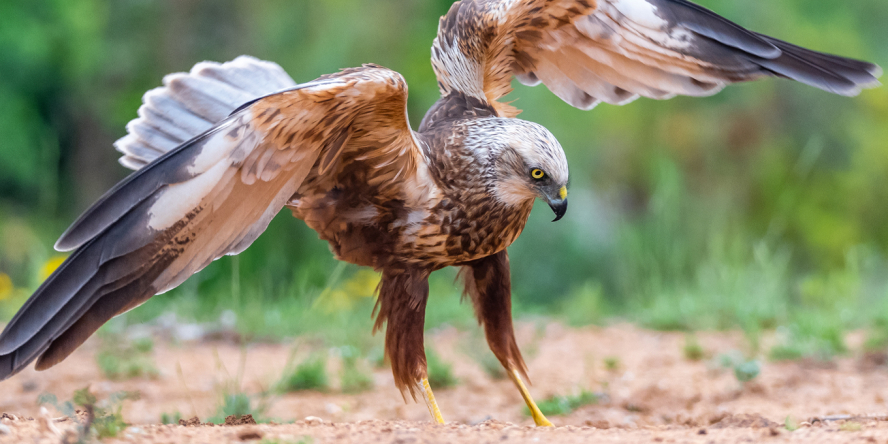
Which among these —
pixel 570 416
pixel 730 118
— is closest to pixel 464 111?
pixel 570 416

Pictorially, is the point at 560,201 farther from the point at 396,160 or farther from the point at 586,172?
the point at 586,172

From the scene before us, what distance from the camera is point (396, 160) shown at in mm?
3355

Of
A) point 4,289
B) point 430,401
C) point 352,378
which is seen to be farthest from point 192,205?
Answer: point 4,289

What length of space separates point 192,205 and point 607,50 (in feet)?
7.88

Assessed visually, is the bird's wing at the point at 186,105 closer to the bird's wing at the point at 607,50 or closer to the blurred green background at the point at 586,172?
the bird's wing at the point at 607,50

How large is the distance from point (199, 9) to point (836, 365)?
9.04 metres

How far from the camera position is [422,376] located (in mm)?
3535

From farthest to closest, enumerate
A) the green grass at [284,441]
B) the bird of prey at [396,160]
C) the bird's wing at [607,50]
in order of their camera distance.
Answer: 1. the bird's wing at [607,50]
2. the bird of prey at [396,160]
3. the green grass at [284,441]

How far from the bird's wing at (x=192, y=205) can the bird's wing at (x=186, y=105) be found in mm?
1361

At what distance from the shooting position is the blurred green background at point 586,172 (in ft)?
21.6

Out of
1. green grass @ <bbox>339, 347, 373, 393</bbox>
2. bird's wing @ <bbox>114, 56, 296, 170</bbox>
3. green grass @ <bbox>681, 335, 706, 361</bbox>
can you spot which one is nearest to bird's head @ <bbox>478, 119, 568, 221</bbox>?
bird's wing @ <bbox>114, 56, 296, 170</bbox>

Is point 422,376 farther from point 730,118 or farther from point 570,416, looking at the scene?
point 730,118

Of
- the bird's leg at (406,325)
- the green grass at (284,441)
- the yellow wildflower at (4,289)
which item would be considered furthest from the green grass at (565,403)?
the yellow wildflower at (4,289)

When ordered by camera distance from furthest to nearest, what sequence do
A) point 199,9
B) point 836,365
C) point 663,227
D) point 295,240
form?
point 199,9 → point 295,240 → point 663,227 → point 836,365
